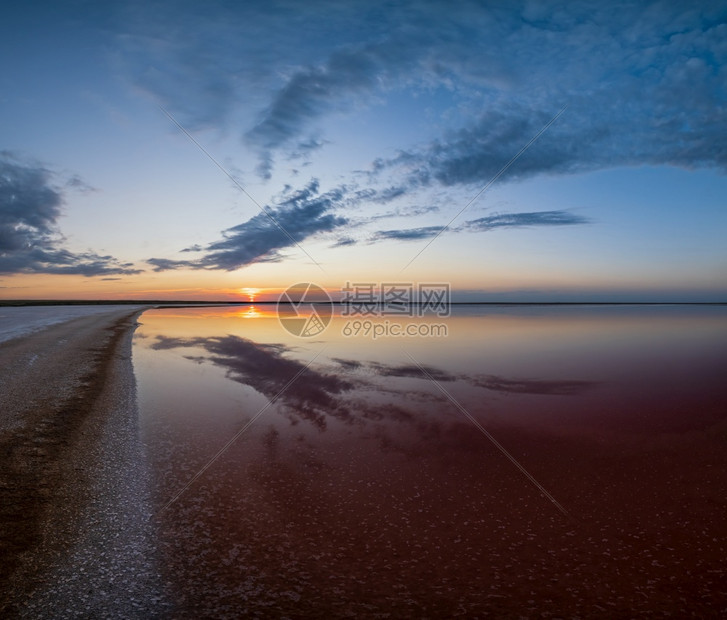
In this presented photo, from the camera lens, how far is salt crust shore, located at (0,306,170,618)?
4.54m

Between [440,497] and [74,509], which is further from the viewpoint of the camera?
[440,497]

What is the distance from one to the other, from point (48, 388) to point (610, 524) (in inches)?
631

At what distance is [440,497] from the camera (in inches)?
275

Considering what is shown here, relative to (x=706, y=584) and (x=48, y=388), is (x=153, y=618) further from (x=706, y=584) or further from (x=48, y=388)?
(x=48, y=388)

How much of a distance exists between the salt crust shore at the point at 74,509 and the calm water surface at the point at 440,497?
1.30 ft

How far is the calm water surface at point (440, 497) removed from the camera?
15.6 feet

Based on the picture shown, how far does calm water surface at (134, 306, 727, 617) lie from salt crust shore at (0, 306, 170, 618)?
1.30 ft

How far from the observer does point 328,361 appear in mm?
22250

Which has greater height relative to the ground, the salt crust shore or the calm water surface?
the salt crust shore

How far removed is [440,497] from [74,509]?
5585 millimetres

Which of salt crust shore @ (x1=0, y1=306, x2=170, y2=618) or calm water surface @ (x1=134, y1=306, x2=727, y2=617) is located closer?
salt crust shore @ (x1=0, y1=306, x2=170, y2=618)

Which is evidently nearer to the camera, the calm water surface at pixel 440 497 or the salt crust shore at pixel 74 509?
the salt crust shore at pixel 74 509

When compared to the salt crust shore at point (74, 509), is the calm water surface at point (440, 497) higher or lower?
lower

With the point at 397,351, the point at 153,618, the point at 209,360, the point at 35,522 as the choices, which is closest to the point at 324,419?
the point at 35,522
